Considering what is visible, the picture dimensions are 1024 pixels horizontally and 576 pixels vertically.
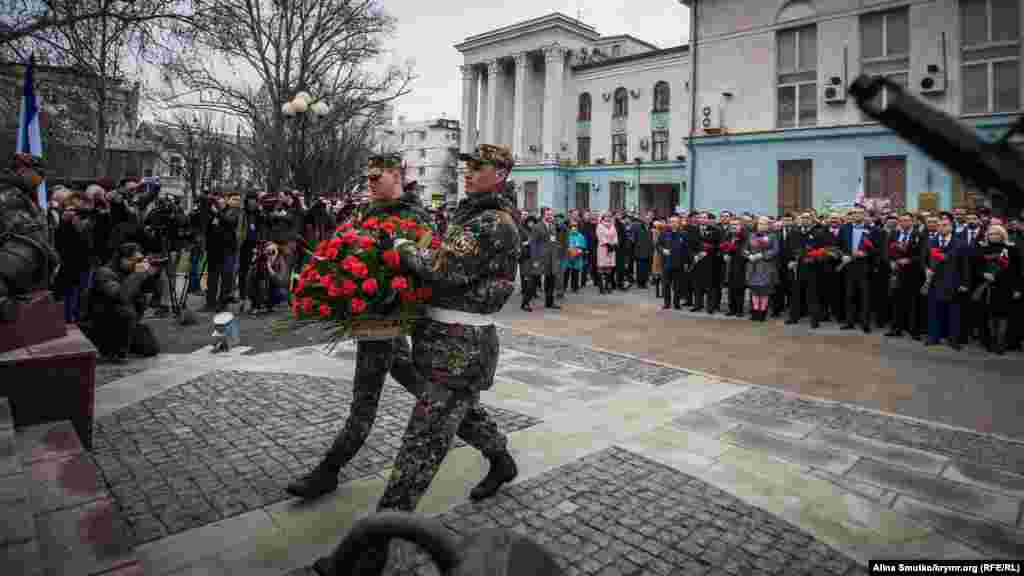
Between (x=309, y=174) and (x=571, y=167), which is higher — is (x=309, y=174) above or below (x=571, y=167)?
below

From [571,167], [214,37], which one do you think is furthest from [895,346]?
[571,167]

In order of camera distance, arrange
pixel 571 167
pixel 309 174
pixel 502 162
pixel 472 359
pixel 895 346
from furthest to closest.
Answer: pixel 571 167 → pixel 309 174 → pixel 895 346 → pixel 502 162 → pixel 472 359

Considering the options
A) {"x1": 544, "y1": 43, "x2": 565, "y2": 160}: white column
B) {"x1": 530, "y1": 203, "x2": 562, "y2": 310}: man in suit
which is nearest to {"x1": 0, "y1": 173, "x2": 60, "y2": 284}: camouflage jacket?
{"x1": 530, "y1": 203, "x2": 562, "y2": 310}: man in suit

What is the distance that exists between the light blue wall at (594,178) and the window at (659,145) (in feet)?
7.12

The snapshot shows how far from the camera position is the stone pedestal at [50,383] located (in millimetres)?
3943

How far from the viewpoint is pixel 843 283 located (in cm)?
1148

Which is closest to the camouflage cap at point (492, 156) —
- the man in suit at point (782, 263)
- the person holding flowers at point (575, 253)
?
the man in suit at point (782, 263)

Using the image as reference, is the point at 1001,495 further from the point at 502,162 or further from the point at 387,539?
the point at 387,539

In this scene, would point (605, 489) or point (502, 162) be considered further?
point (605, 489)

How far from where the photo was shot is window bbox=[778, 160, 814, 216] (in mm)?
21516

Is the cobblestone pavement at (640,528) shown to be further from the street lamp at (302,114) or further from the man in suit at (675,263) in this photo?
the street lamp at (302,114)

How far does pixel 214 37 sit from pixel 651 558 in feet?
46.6

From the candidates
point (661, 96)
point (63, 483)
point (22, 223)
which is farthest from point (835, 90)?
point (661, 96)

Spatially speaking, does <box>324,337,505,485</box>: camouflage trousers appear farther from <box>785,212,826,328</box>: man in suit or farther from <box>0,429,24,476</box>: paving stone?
<box>785,212,826,328</box>: man in suit
